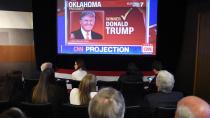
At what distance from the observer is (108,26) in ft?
26.1

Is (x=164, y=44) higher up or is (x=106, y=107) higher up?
(x=164, y=44)

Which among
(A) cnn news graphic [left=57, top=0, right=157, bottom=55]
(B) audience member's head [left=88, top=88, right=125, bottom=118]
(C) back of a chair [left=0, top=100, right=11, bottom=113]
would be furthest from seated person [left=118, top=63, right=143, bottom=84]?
(B) audience member's head [left=88, top=88, right=125, bottom=118]

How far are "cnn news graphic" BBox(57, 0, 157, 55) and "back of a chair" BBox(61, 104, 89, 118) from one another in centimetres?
457

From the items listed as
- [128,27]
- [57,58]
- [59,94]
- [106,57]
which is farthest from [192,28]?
[59,94]

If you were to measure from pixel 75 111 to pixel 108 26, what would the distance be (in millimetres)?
4706

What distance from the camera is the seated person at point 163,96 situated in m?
3.66

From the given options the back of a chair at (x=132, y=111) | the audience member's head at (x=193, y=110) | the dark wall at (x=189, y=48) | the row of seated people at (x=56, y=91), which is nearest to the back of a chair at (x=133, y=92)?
the row of seated people at (x=56, y=91)

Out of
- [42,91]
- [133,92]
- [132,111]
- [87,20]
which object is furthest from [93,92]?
[87,20]

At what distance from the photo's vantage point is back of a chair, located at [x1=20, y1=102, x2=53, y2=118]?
3535 mm

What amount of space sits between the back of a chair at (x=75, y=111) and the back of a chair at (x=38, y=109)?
0.58 ft

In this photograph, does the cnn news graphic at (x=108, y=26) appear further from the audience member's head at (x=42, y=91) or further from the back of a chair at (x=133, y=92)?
the audience member's head at (x=42, y=91)

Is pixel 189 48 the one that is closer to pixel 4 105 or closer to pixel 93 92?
pixel 93 92

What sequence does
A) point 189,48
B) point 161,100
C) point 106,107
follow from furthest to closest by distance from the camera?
point 189,48 < point 161,100 < point 106,107

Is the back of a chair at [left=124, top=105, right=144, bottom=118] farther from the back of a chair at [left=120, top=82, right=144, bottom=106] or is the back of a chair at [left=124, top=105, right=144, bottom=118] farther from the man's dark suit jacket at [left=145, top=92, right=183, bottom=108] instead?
the back of a chair at [left=120, top=82, right=144, bottom=106]
